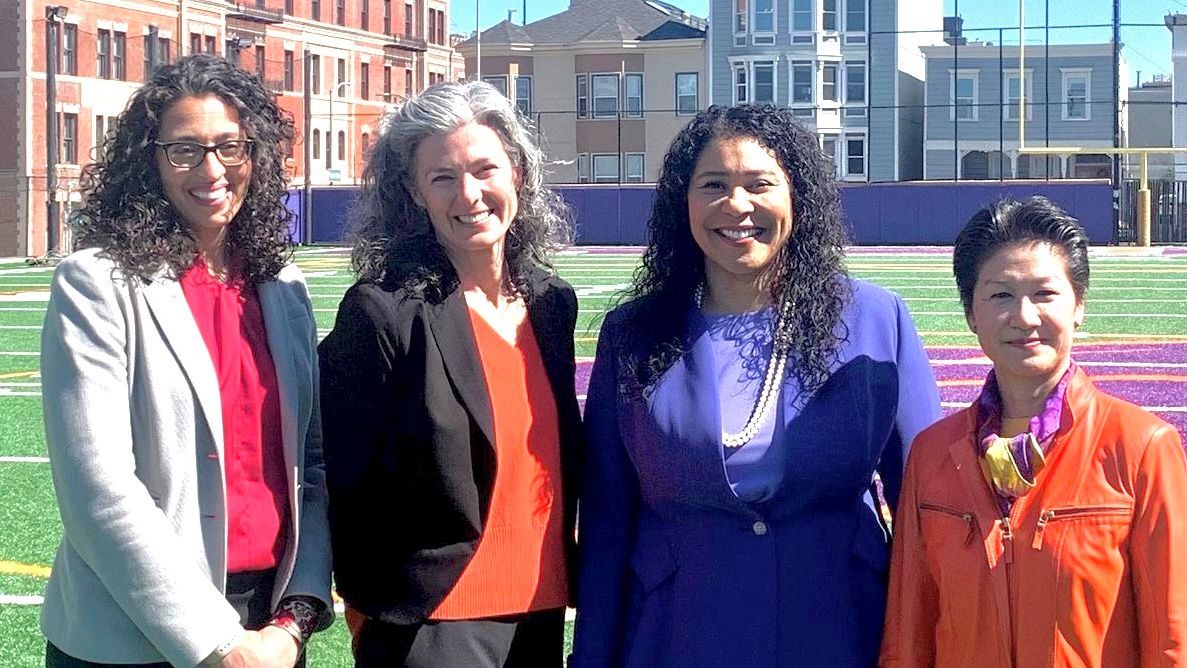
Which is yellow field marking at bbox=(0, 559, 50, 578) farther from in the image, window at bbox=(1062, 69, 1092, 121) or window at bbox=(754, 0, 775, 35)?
window at bbox=(1062, 69, 1092, 121)

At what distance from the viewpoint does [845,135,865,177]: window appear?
5009 centimetres

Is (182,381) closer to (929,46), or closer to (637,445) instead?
(637,445)

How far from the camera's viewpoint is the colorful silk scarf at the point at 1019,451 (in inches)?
104

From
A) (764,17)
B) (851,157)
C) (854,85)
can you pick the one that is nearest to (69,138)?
(764,17)

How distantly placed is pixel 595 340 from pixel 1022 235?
11.2 metres

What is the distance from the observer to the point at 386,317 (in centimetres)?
291

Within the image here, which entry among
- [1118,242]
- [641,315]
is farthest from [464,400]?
[1118,242]

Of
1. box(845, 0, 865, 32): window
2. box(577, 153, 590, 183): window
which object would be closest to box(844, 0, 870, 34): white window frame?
box(845, 0, 865, 32): window

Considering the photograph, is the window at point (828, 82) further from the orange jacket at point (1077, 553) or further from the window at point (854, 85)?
the orange jacket at point (1077, 553)

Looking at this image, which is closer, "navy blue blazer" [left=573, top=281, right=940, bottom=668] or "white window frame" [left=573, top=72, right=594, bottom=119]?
"navy blue blazer" [left=573, top=281, right=940, bottom=668]

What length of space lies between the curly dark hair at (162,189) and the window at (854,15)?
50.0 metres

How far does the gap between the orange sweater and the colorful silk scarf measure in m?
0.83

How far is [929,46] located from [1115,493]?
1924 inches

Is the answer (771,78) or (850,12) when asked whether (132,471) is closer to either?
(771,78)
